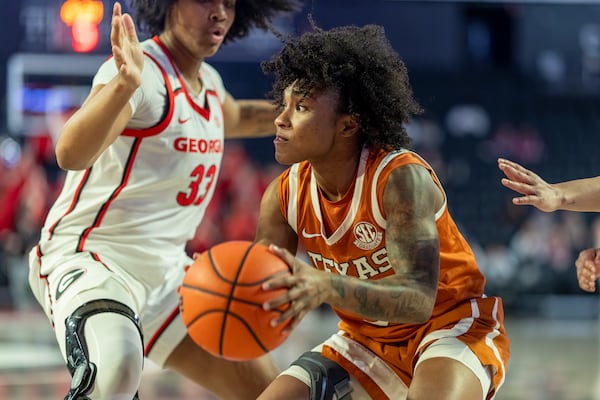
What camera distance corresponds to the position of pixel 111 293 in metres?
3.66

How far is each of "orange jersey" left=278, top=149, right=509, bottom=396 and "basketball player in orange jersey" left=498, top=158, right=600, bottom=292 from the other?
11.9 inches

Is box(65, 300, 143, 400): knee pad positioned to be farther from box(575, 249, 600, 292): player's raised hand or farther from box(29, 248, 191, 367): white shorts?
box(575, 249, 600, 292): player's raised hand

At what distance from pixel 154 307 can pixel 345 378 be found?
932 mm

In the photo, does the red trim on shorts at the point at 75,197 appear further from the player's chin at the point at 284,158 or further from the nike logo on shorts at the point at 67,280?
the player's chin at the point at 284,158

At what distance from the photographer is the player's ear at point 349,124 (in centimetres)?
348

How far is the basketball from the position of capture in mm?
2859

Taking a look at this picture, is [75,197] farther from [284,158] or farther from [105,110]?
[284,158]

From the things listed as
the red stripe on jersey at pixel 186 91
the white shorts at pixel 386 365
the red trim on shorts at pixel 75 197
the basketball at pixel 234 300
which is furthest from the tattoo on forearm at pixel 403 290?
the red trim on shorts at pixel 75 197

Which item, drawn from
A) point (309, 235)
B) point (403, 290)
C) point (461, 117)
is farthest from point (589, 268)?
point (461, 117)

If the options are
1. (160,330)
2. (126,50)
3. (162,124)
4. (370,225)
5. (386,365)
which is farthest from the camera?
(160,330)

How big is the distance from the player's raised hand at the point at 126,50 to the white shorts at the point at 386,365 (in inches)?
49.3

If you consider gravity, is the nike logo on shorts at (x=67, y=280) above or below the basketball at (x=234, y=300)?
below

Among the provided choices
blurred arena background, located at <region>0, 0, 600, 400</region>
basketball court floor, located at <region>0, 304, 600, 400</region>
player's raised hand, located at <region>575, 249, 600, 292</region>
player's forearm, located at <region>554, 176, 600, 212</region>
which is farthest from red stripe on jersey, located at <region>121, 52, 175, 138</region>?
blurred arena background, located at <region>0, 0, 600, 400</region>

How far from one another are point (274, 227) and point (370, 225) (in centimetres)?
46
